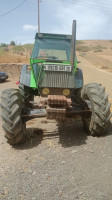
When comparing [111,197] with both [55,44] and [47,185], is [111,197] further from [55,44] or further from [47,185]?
[55,44]

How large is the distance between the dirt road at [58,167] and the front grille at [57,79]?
4.10 ft

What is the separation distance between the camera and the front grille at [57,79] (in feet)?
18.9

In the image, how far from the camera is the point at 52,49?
6.62 metres

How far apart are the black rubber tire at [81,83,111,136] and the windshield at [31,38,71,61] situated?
1306 millimetres

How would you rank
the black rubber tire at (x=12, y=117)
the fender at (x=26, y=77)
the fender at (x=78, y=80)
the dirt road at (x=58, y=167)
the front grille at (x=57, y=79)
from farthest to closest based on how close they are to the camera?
1. the fender at (x=26, y=77)
2. the fender at (x=78, y=80)
3. the front grille at (x=57, y=79)
4. the black rubber tire at (x=12, y=117)
5. the dirt road at (x=58, y=167)

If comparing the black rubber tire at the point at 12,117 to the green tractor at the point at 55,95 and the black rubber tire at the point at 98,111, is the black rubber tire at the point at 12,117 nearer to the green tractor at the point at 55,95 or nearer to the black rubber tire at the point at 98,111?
the green tractor at the point at 55,95

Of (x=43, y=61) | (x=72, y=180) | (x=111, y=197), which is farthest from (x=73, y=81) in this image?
(x=111, y=197)

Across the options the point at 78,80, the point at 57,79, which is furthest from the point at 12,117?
the point at 78,80

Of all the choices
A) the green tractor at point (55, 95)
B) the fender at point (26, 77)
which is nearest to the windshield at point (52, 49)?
the green tractor at point (55, 95)

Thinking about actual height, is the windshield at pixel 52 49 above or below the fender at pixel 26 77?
above

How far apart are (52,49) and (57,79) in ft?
4.00

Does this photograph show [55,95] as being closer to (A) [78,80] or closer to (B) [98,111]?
(A) [78,80]

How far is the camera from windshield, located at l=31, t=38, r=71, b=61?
646cm

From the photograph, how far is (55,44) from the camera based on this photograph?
6719mm
